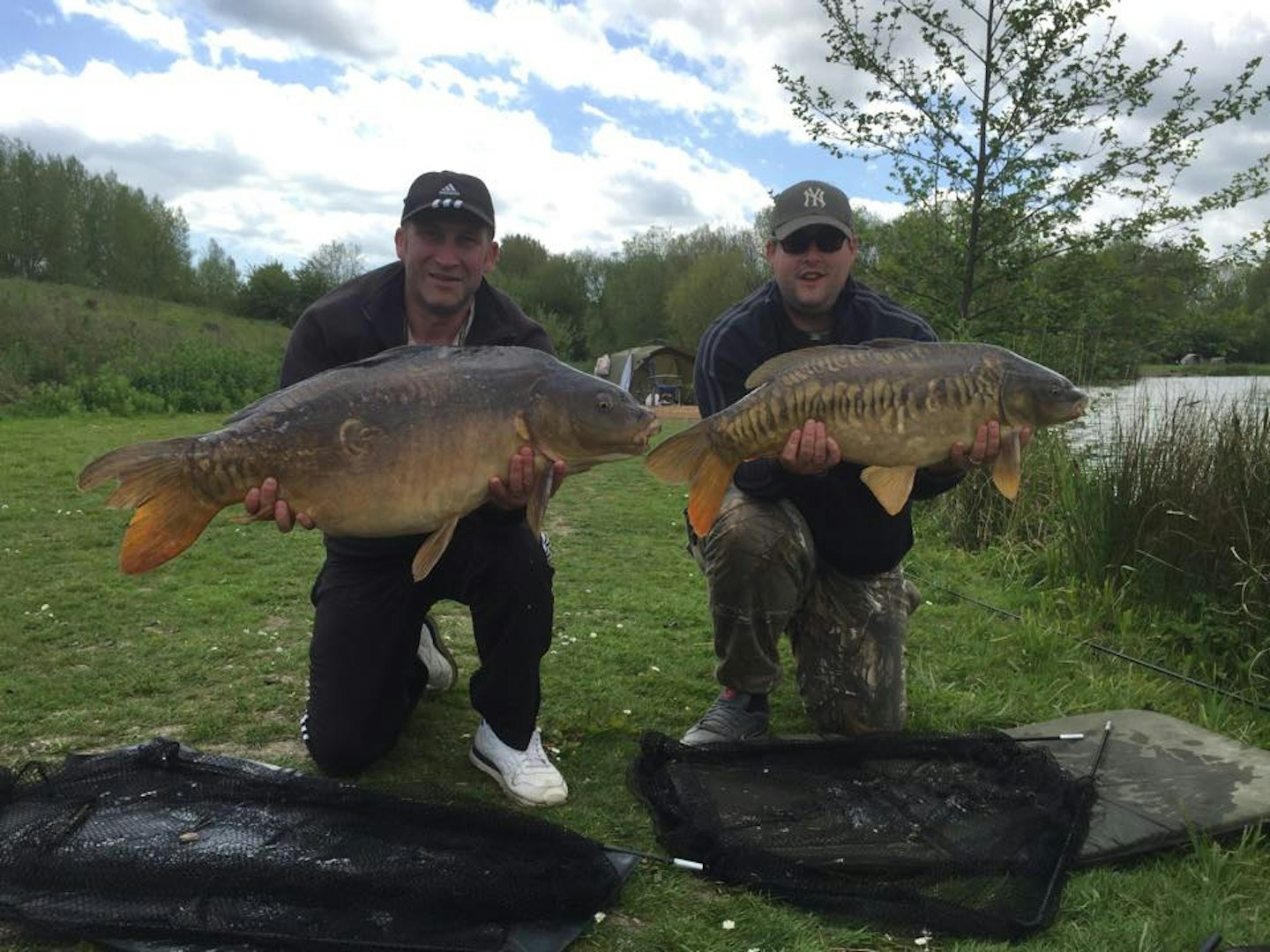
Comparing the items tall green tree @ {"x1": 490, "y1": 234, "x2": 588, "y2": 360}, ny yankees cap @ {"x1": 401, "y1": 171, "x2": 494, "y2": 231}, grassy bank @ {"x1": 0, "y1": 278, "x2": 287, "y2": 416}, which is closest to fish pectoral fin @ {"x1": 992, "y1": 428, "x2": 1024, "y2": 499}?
ny yankees cap @ {"x1": 401, "y1": 171, "x2": 494, "y2": 231}

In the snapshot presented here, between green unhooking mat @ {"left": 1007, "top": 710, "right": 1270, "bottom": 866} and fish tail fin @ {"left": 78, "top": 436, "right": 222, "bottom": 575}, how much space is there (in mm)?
1658

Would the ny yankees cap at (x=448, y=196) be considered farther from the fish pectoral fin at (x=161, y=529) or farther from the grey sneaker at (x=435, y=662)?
the grey sneaker at (x=435, y=662)

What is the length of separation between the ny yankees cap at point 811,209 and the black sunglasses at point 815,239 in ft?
0.03

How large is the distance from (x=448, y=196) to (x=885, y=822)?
1.55 m

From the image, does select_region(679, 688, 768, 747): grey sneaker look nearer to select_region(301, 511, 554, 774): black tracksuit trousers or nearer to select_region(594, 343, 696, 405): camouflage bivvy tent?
select_region(301, 511, 554, 774): black tracksuit trousers

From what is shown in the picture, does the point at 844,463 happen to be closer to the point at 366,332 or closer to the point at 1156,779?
the point at 1156,779

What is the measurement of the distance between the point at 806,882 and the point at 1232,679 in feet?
6.14

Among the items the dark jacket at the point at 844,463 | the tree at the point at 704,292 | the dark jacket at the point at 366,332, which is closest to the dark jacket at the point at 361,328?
the dark jacket at the point at 366,332

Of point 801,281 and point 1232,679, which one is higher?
point 801,281

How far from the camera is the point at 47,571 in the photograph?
3770mm

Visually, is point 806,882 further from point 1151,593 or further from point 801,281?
point 1151,593

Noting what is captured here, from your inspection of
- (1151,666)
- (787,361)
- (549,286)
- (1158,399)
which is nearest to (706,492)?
(787,361)

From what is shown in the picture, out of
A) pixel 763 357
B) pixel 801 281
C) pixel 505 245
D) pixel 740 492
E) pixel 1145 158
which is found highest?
pixel 505 245

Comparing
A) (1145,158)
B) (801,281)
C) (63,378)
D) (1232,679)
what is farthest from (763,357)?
(63,378)
